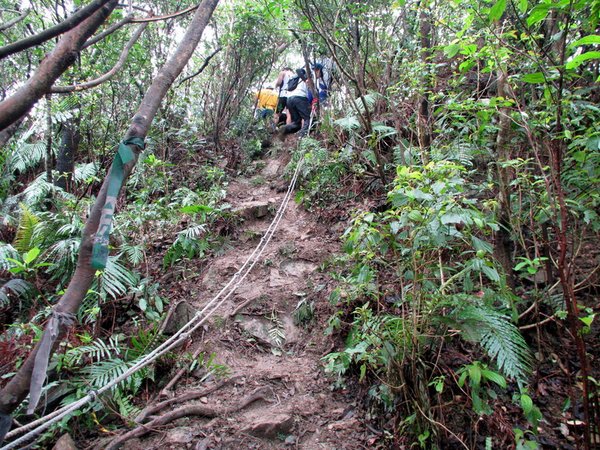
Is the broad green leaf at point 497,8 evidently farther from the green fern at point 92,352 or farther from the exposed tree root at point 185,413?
the green fern at point 92,352

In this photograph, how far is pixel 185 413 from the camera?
258 cm

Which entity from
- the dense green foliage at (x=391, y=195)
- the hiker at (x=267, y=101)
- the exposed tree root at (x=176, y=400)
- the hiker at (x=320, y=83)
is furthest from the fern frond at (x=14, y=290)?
the hiker at (x=267, y=101)

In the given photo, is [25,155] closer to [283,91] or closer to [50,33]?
[283,91]

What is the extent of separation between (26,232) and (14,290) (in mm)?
924

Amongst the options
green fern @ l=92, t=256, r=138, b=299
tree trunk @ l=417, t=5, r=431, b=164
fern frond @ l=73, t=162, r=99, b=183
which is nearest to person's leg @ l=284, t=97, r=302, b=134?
tree trunk @ l=417, t=5, r=431, b=164

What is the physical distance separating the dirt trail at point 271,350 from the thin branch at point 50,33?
236 centimetres

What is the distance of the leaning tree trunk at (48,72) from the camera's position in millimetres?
1151

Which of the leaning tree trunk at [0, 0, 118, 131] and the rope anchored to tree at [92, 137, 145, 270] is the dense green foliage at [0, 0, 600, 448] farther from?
the leaning tree trunk at [0, 0, 118, 131]

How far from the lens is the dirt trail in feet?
8.13

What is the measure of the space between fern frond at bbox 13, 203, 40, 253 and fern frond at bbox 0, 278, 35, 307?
24.6 inches

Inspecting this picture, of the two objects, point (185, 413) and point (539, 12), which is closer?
point (539, 12)

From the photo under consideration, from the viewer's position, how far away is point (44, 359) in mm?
1254

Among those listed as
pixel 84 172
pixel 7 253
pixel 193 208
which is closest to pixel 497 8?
pixel 193 208

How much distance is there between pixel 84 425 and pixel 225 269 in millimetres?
2180
